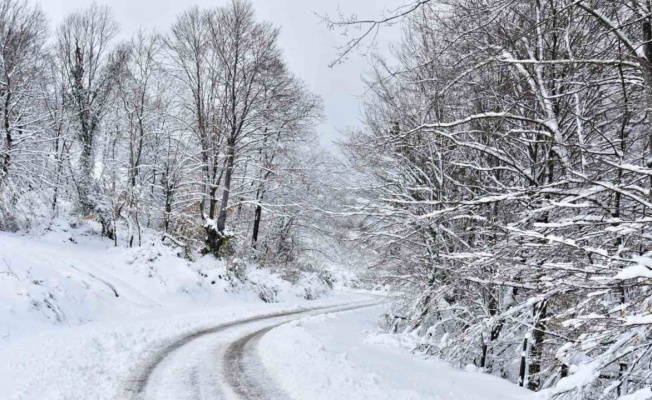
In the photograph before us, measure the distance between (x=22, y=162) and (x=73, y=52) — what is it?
904cm

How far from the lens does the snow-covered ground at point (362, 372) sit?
7.82 meters

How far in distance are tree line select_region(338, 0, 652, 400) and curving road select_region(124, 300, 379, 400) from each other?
364 cm

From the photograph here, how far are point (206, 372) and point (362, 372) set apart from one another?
297 centimetres

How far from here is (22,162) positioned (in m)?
18.7

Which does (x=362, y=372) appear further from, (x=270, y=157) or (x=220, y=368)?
(x=270, y=157)

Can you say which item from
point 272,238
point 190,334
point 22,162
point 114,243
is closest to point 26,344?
point 190,334

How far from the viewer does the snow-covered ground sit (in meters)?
7.82

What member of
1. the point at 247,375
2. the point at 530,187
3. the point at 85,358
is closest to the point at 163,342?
the point at 85,358

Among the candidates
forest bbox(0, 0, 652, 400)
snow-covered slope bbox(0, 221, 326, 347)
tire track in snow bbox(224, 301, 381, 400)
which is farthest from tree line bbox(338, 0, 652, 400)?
snow-covered slope bbox(0, 221, 326, 347)

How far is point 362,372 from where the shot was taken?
9.07 m

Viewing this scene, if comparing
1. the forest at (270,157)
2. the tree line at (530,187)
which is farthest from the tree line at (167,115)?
the tree line at (530,187)

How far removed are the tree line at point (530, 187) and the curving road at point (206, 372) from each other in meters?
3.64

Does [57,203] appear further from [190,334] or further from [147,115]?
[190,334]

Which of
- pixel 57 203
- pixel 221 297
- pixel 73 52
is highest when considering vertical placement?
pixel 73 52
